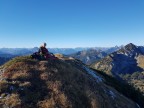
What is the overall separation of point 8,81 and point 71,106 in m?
11.5

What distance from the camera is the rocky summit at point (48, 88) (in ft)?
127

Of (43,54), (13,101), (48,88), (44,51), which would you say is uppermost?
(44,51)

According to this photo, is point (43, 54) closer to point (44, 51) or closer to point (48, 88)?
point (44, 51)

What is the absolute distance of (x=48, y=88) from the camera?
139 ft

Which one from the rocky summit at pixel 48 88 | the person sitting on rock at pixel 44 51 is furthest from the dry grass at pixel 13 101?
the person sitting on rock at pixel 44 51

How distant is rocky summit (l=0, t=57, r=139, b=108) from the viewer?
1522 inches

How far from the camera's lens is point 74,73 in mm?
50094

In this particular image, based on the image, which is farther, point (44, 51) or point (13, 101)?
point (44, 51)

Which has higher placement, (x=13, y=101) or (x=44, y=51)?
(x=44, y=51)

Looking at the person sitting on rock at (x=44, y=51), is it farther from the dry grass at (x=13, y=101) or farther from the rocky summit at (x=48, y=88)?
the dry grass at (x=13, y=101)

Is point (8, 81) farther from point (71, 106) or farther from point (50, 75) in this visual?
point (71, 106)

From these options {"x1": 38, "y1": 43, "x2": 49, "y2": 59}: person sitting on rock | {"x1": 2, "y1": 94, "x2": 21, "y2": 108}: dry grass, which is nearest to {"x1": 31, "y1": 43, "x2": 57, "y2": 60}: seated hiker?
{"x1": 38, "y1": 43, "x2": 49, "y2": 59}: person sitting on rock

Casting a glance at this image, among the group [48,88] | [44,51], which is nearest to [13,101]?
[48,88]

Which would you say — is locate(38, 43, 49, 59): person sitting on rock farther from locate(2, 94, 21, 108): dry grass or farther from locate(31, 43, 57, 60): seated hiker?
locate(2, 94, 21, 108): dry grass
